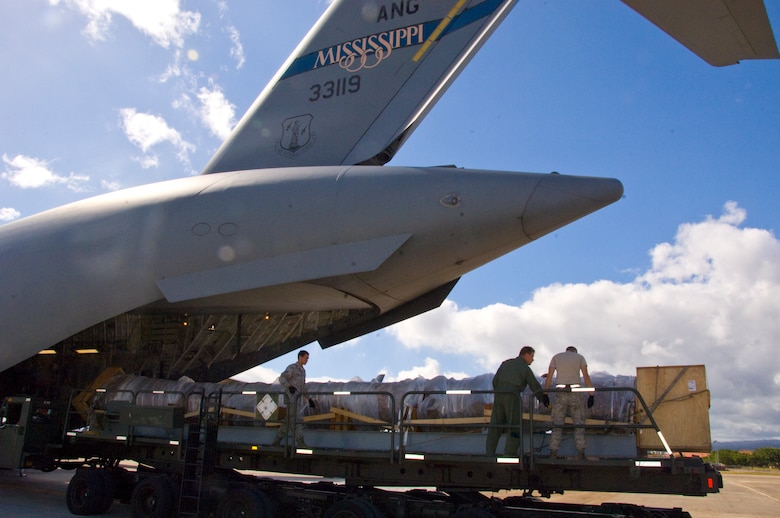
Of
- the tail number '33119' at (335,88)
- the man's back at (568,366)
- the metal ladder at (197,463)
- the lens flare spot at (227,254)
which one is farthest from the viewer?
the tail number '33119' at (335,88)

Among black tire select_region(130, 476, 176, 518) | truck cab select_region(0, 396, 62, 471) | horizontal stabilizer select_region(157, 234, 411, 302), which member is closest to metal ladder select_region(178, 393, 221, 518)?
black tire select_region(130, 476, 176, 518)

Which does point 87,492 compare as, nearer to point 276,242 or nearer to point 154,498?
point 154,498

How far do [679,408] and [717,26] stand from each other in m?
4.21

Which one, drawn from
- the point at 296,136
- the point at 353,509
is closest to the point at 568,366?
the point at 353,509

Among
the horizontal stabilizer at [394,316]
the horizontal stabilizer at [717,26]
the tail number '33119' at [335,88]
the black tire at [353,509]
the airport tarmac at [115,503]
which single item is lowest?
the airport tarmac at [115,503]

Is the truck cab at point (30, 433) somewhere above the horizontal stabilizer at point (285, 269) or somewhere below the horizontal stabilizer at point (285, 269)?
below

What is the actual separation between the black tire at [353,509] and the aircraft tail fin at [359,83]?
548 cm

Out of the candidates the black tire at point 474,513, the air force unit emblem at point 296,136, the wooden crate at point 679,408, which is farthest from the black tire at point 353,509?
the air force unit emblem at point 296,136

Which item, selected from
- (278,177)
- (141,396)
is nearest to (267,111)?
(278,177)

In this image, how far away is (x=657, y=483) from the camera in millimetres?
6184

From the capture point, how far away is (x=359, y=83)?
11.3 meters

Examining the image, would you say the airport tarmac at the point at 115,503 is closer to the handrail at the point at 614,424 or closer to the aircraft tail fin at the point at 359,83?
the aircraft tail fin at the point at 359,83

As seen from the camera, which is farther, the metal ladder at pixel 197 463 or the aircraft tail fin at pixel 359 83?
the aircraft tail fin at pixel 359 83

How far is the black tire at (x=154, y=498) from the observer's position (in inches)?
330
